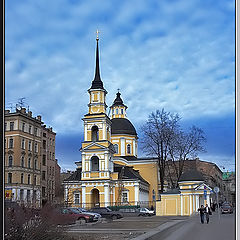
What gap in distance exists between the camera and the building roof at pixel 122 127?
136 feet

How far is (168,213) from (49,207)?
65.5 feet

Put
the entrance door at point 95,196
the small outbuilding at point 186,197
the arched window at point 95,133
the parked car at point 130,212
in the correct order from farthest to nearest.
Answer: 1. the arched window at point 95,133
2. the entrance door at point 95,196
3. the parked car at point 130,212
4. the small outbuilding at point 186,197

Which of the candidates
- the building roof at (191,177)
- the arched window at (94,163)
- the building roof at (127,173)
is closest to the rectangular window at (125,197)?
the building roof at (127,173)

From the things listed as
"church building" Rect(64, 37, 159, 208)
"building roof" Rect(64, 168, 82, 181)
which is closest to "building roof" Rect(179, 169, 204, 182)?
"church building" Rect(64, 37, 159, 208)

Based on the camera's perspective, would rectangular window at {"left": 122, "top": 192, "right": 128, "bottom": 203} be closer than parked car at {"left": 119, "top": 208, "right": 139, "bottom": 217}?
No

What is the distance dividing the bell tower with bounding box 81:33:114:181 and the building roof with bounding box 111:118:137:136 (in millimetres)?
6932

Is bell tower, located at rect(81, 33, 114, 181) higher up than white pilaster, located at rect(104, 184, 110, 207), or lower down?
higher up

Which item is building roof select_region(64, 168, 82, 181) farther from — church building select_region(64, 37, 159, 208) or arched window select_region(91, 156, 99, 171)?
arched window select_region(91, 156, 99, 171)

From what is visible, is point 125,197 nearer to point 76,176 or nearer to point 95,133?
point 76,176

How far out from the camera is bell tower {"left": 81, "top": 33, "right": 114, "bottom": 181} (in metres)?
32.8

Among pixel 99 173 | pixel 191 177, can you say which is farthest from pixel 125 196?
pixel 191 177

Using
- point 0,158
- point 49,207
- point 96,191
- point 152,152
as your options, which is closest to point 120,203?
point 96,191

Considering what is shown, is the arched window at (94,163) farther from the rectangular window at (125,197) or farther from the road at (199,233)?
the road at (199,233)

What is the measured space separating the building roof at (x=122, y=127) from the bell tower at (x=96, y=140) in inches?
273
